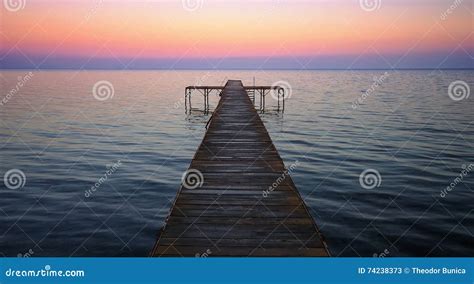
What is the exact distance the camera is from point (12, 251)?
8.45 metres

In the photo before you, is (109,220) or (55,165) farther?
(55,165)

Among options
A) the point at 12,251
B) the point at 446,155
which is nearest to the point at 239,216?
the point at 12,251

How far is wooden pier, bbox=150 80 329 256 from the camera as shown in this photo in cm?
472

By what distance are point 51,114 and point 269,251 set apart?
32.4 meters

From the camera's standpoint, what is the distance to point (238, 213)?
18.9ft

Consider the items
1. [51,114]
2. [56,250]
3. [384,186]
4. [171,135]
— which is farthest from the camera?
[51,114]

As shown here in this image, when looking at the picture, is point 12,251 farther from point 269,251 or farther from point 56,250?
point 269,251

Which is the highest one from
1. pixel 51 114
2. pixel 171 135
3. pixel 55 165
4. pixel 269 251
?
pixel 51 114

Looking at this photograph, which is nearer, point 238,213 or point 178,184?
point 238,213

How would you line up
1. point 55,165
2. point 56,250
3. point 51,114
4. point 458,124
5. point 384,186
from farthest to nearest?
1. point 51,114
2. point 458,124
3. point 55,165
4. point 384,186
5. point 56,250

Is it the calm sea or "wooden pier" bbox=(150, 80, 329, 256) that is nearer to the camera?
"wooden pier" bbox=(150, 80, 329, 256)

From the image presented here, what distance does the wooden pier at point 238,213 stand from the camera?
4.72 meters

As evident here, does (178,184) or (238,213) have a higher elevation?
(178,184)

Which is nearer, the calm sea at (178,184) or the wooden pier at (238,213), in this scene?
the wooden pier at (238,213)
